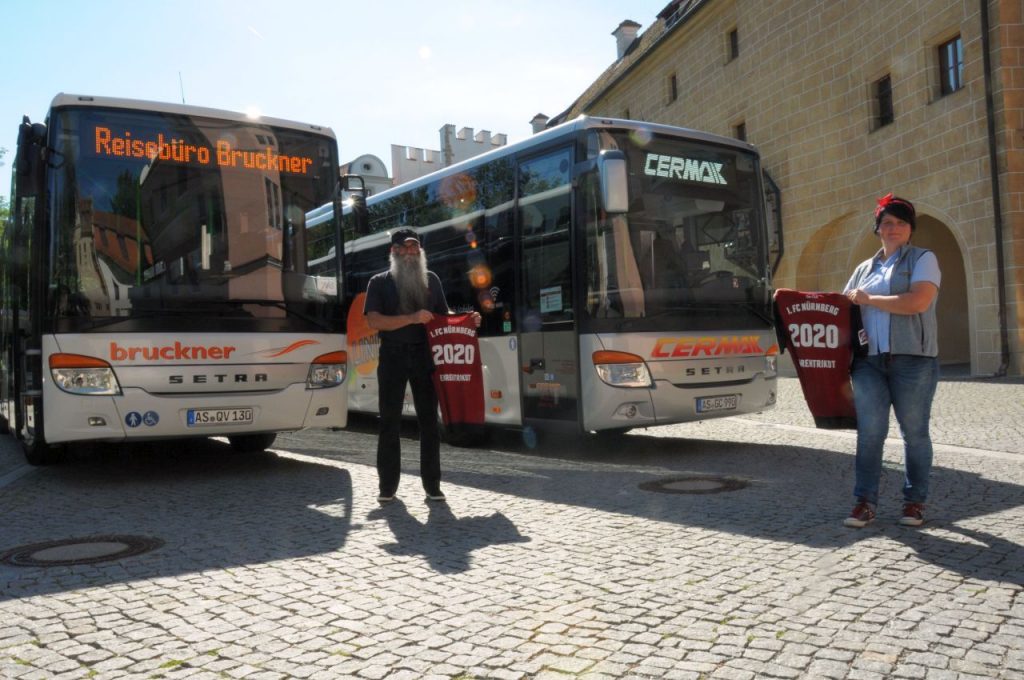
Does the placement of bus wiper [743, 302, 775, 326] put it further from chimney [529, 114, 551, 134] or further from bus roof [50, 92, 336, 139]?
chimney [529, 114, 551, 134]

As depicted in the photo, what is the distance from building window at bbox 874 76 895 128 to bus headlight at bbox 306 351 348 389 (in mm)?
16994

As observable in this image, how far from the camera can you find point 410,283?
6652mm

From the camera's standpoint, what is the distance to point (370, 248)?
12.6m

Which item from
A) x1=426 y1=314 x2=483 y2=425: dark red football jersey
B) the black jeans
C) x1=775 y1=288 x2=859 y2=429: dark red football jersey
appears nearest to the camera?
x1=775 y1=288 x2=859 y2=429: dark red football jersey

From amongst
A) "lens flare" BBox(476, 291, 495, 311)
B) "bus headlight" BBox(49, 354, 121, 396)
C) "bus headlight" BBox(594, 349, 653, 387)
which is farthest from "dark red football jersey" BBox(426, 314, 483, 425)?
"bus headlight" BBox(49, 354, 121, 396)

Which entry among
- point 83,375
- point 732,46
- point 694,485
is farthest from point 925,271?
point 732,46

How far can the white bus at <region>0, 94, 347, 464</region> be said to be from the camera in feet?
24.4

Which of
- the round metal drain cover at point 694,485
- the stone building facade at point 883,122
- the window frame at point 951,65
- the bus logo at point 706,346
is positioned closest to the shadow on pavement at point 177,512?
the round metal drain cover at point 694,485

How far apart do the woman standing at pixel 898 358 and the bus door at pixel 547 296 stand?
149 inches

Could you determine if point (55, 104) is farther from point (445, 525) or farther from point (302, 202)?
point (445, 525)

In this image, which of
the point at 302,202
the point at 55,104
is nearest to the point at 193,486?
the point at 302,202

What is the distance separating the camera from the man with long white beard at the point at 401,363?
6.57 meters

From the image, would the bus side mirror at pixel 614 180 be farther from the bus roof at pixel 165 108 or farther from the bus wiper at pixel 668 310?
the bus roof at pixel 165 108

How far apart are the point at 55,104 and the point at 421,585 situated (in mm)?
5424
